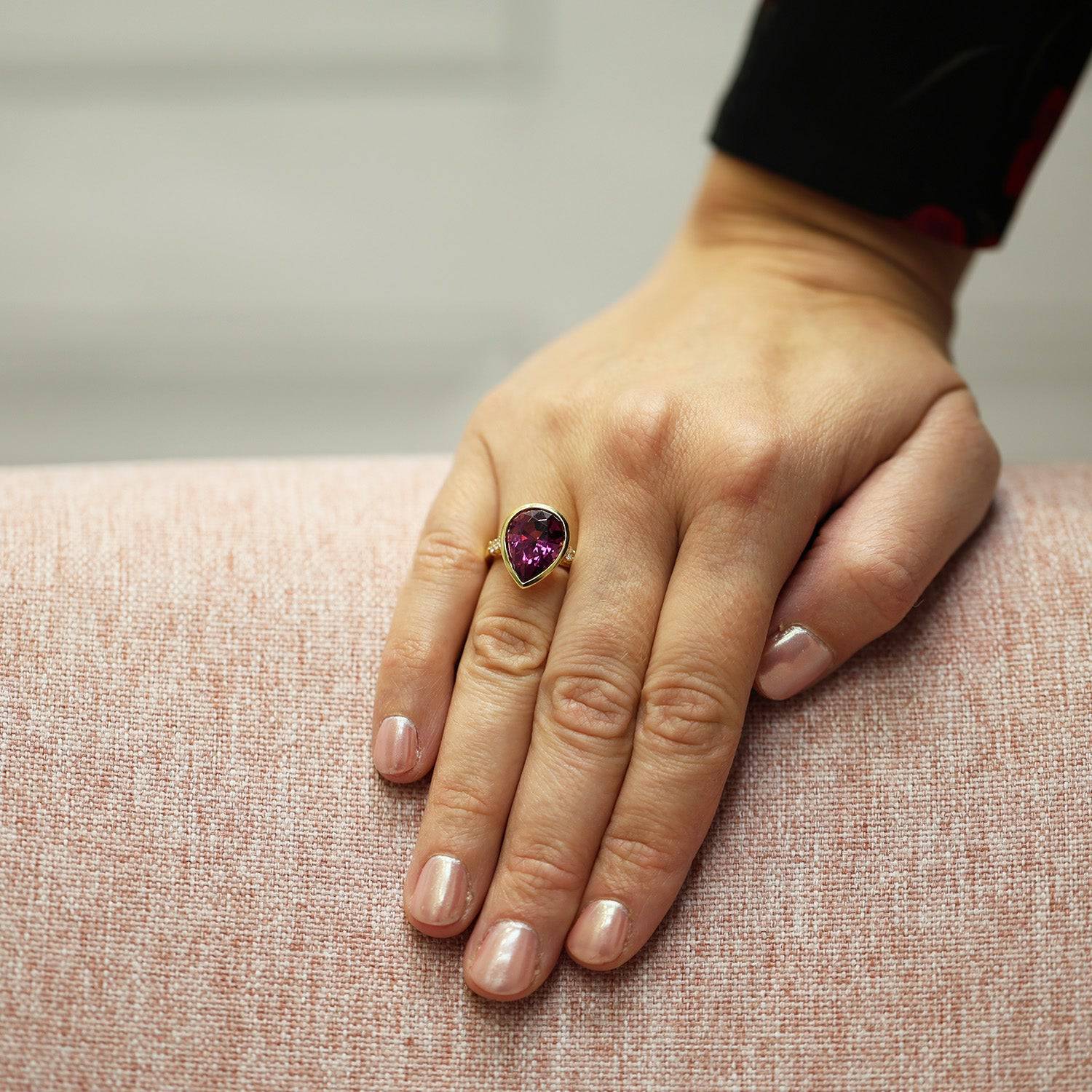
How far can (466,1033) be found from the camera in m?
0.54

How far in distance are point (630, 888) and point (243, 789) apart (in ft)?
0.79

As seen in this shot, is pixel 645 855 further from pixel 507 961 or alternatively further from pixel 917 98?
pixel 917 98

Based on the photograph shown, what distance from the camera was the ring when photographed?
1.96 feet

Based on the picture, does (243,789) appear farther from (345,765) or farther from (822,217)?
(822,217)

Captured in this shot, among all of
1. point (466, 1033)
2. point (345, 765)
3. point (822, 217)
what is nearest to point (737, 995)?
point (466, 1033)

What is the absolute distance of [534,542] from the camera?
1.97 feet

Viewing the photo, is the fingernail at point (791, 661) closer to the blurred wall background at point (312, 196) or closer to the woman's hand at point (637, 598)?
the woman's hand at point (637, 598)

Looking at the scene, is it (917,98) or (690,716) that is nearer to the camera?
(690,716)

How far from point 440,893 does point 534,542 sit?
22 centimetres

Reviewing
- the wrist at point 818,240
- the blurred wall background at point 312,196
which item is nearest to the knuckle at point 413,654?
the wrist at point 818,240

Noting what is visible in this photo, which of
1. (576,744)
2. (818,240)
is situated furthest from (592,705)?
(818,240)

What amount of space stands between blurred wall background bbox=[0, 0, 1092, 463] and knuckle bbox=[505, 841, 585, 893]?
99cm

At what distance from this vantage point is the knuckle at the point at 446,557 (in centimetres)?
63

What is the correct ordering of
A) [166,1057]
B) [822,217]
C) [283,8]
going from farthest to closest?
[283,8] < [822,217] < [166,1057]
